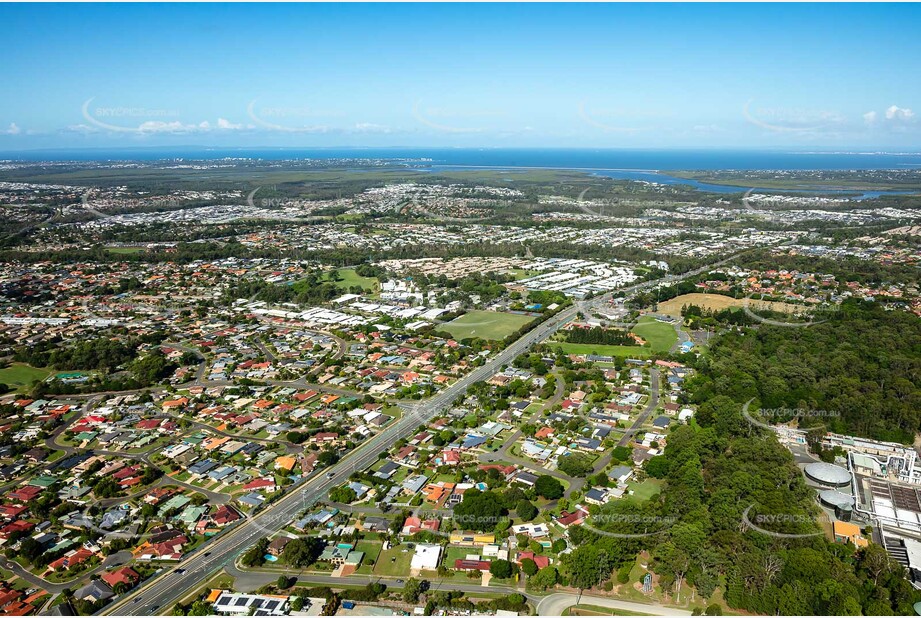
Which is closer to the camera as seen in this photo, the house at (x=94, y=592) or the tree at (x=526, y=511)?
the house at (x=94, y=592)

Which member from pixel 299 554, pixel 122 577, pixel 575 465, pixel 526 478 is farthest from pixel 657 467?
pixel 122 577

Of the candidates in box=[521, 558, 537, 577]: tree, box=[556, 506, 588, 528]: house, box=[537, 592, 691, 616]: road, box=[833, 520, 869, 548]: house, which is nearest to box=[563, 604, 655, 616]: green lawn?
box=[537, 592, 691, 616]: road

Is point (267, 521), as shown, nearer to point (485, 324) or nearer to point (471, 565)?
point (471, 565)

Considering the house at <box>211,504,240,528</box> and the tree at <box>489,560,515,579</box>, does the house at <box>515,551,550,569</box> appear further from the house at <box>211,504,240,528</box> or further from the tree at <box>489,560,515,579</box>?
the house at <box>211,504,240,528</box>

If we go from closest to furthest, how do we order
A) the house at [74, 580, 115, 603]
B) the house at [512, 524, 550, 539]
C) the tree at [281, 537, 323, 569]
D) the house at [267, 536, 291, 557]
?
the house at [74, 580, 115, 603] < the tree at [281, 537, 323, 569] < the house at [267, 536, 291, 557] < the house at [512, 524, 550, 539]

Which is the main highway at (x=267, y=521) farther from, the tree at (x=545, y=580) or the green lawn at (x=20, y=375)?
the green lawn at (x=20, y=375)

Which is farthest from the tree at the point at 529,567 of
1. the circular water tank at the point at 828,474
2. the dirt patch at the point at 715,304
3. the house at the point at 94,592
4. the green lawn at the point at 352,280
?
the green lawn at the point at 352,280
